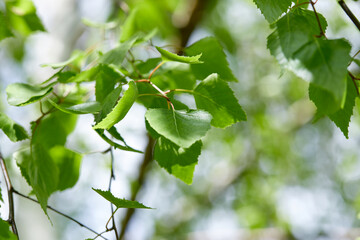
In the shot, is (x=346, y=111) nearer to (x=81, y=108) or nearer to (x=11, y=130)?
(x=81, y=108)

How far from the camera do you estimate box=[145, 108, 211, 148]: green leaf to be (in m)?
0.42

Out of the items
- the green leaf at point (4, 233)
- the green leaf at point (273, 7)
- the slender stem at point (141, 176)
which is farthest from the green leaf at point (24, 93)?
the slender stem at point (141, 176)

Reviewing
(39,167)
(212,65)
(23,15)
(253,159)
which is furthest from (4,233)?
(253,159)

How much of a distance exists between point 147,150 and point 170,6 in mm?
1064

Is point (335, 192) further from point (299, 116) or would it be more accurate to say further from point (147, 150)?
point (147, 150)

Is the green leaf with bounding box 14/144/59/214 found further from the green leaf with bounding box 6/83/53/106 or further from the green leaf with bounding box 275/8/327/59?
the green leaf with bounding box 275/8/327/59

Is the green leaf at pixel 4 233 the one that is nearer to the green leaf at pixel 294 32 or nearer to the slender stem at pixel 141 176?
the green leaf at pixel 294 32

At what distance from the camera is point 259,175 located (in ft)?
10.6

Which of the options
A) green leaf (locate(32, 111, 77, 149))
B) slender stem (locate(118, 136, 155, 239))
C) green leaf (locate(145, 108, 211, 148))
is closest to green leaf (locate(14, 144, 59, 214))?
green leaf (locate(32, 111, 77, 149))

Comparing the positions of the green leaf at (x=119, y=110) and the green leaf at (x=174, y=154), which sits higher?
the green leaf at (x=119, y=110)

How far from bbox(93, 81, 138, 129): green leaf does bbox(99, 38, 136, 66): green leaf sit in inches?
4.9

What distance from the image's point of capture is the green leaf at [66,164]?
0.71 m

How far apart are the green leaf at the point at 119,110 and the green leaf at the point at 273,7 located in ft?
0.58

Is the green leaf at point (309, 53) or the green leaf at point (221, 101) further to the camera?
the green leaf at point (221, 101)
